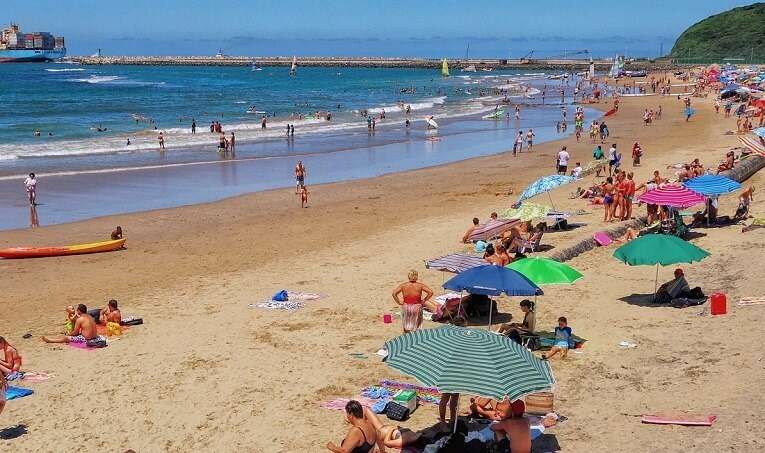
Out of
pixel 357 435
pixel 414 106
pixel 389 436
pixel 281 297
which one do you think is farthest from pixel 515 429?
pixel 414 106

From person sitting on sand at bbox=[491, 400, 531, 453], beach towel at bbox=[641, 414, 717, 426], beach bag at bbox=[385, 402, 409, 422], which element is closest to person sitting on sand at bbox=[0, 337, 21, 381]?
beach bag at bbox=[385, 402, 409, 422]

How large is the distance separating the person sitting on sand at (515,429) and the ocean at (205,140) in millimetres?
16504

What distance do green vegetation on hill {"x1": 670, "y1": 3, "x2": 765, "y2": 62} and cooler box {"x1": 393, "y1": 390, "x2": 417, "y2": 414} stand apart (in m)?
106

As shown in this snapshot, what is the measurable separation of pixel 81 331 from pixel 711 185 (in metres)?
12.0

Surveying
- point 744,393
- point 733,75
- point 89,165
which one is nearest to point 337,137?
point 89,165

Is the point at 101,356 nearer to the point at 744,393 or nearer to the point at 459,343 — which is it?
the point at 459,343

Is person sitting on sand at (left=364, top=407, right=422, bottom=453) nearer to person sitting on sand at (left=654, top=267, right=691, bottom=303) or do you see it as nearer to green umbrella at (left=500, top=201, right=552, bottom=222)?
person sitting on sand at (left=654, top=267, right=691, bottom=303)

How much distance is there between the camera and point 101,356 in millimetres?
10898

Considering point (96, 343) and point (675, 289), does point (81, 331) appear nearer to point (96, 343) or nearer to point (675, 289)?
point (96, 343)

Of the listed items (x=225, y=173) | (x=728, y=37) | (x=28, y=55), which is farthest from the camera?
(x=28, y=55)

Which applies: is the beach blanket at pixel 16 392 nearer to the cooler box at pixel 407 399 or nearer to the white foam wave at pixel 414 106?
the cooler box at pixel 407 399

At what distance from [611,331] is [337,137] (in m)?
32.5

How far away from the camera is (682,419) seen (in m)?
7.88

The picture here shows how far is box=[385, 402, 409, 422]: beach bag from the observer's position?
28.1 ft
